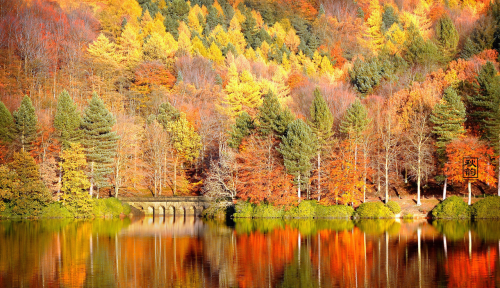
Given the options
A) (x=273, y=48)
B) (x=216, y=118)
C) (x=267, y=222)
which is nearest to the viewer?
(x=267, y=222)

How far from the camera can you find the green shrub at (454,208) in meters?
57.2

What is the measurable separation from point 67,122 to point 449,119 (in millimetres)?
45022

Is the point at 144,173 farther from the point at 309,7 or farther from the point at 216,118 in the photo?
the point at 309,7

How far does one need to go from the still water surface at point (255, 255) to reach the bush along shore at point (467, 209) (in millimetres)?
2706

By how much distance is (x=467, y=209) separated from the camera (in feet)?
187

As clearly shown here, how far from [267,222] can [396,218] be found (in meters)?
14.2

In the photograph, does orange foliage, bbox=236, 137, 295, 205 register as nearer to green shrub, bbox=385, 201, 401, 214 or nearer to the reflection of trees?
green shrub, bbox=385, 201, 401, 214

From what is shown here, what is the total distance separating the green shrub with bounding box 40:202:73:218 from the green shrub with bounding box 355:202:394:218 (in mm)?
33047

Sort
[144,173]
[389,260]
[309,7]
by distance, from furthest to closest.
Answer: [309,7] → [144,173] → [389,260]

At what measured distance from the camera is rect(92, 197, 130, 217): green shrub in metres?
67.0

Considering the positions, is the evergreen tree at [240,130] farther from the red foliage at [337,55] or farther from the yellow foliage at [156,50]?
the red foliage at [337,55]

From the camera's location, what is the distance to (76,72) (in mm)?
104188

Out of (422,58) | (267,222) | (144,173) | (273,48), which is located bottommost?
(267,222)

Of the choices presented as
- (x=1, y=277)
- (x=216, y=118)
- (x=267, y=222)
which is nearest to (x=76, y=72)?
(x=216, y=118)
